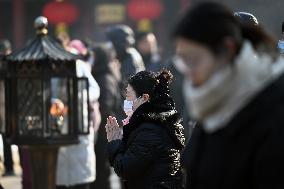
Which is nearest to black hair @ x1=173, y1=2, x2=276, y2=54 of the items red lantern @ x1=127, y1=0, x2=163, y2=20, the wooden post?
the wooden post

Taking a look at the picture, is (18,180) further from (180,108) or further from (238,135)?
(238,135)

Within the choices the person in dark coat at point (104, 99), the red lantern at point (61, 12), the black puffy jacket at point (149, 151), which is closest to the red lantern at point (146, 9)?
the red lantern at point (61, 12)

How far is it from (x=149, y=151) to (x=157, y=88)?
16.3 inches

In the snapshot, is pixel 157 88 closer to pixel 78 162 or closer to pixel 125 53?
pixel 78 162

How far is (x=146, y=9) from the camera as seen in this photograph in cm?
2472

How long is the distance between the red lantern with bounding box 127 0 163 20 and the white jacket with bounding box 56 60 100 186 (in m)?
15.3

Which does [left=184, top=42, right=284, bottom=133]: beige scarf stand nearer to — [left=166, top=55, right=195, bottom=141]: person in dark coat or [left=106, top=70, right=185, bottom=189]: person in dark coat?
[left=106, top=70, right=185, bottom=189]: person in dark coat

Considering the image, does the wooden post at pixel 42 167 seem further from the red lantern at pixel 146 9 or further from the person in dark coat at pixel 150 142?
the red lantern at pixel 146 9

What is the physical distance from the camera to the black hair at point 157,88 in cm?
589

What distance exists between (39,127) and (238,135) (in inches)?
149

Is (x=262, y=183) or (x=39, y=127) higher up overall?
(x=39, y=127)

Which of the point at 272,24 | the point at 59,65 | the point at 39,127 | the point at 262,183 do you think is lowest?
the point at 262,183

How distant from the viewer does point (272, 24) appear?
12516 millimetres

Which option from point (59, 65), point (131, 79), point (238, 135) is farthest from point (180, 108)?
point (238, 135)
